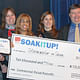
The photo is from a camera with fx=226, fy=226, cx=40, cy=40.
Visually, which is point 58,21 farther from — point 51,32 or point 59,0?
point 51,32

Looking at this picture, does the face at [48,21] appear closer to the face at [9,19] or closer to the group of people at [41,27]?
the group of people at [41,27]

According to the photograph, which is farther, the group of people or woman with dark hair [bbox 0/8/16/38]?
woman with dark hair [bbox 0/8/16/38]

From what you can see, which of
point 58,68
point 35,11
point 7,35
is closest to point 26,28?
point 7,35

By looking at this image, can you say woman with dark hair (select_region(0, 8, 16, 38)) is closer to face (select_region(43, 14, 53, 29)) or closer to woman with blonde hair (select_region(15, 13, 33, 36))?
woman with blonde hair (select_region(15, 13, 33, 36))

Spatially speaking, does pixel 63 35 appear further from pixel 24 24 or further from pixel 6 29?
pixel 6 29

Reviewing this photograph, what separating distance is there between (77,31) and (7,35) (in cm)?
97

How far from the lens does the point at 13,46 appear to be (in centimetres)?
289

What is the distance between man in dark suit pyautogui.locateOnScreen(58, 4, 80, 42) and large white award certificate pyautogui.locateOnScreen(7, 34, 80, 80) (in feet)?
0.82

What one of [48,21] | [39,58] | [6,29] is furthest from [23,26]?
[39,58]

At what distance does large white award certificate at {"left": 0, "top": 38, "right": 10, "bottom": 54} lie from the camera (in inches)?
115

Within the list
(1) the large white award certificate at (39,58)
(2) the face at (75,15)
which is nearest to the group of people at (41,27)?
(2) the face at (75,15)

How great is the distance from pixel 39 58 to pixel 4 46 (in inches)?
19.1

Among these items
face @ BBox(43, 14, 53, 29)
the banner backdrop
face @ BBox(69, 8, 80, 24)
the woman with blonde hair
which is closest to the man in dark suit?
face @ BBox(69, 8, 80, 24)

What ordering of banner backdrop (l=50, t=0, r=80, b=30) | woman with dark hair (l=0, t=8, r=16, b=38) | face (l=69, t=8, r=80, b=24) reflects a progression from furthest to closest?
banner backdrop (l=50, t=0, r=80, b=30) → woman with dark hair (l=0, t=8, r=16, b=38) → face (l=69, t=8, r=80, b=24)
